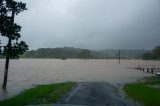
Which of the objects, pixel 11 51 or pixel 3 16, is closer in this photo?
pixel 3 16

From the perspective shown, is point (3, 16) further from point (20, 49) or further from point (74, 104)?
point (74, 104)

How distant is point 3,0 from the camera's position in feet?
79.7

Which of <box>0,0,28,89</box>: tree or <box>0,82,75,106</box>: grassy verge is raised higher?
<box>0,0,28,89</box>: tree

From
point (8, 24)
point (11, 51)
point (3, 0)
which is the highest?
point (3, 0)

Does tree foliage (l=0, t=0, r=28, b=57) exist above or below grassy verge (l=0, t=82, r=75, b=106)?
above

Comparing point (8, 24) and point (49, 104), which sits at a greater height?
point (8, 24)

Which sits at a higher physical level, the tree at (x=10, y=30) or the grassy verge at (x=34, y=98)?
the tree at (x=10, y=30)

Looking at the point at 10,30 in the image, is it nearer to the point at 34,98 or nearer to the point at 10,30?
the point at 10,30

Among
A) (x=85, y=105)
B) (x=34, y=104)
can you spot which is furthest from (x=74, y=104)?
(x=34, y=104)

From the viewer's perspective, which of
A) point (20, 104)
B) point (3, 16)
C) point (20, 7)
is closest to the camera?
point (3, 16)

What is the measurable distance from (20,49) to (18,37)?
1.08 meters

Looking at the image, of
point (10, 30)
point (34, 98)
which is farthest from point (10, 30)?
point (34, 98)

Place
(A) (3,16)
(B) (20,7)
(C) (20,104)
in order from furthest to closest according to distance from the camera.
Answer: (B) (20,7) < (C) (20,104) < (A) (3,16)

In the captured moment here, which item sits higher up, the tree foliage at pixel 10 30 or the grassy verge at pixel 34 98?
the tree foliage at pixel 10 30
